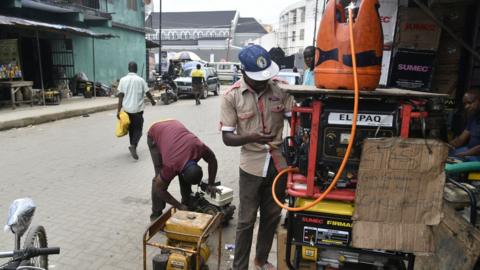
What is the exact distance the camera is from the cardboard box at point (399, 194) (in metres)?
1.88

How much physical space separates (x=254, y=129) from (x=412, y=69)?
9.77 ft

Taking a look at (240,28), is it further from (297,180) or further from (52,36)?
(297,180)

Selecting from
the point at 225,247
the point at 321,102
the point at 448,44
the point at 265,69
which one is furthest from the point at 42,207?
the point at 448,44

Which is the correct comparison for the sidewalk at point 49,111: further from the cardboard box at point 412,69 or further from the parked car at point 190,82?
the cardboard box at point 412,69

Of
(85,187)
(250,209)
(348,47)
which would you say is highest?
(348,47)

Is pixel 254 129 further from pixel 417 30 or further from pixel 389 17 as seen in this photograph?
pixel 417 30

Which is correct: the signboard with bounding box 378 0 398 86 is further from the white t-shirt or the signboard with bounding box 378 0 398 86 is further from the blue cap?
the white t-shirt

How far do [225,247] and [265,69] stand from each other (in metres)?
1.98

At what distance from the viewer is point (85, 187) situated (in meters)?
5.62

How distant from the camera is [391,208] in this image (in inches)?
77.5

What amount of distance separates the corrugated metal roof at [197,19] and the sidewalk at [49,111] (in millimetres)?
48826

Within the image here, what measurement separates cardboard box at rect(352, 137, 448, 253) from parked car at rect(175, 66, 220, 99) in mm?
17222

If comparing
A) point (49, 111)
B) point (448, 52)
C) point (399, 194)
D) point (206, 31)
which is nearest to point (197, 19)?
point (206, 31)

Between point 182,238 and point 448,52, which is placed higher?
point 448,52
